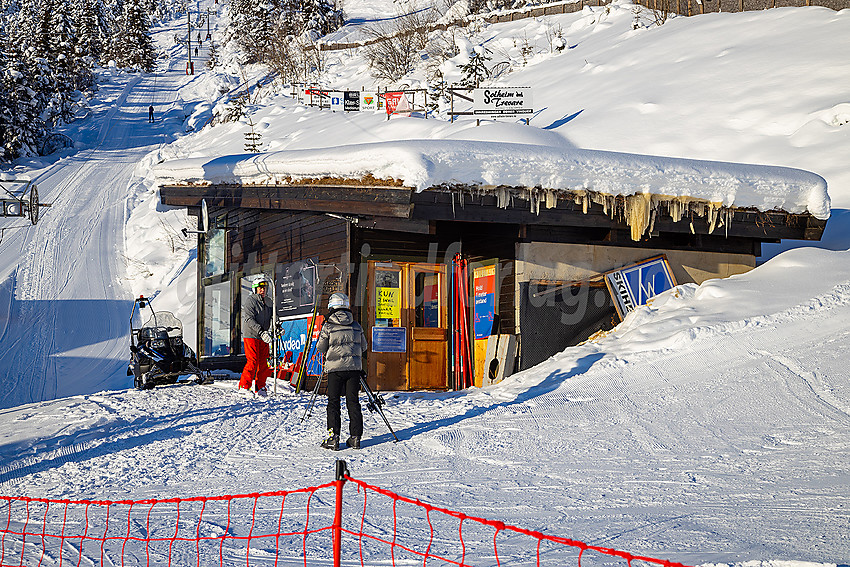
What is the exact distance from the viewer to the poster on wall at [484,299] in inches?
452

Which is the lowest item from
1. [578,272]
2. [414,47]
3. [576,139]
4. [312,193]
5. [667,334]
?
[667,334]

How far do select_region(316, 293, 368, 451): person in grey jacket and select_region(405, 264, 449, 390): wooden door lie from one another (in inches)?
157

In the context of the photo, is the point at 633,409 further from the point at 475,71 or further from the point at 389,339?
the point at 475,71

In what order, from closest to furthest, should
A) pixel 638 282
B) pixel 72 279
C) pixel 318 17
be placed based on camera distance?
pixel 638 282
pixel 72 279
pixel 318 17

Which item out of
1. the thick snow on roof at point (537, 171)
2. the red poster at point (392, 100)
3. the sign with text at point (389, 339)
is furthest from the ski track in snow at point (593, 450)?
the red poster at point (392, 100)

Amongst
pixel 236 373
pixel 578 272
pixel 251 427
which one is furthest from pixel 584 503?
pixel 236 373

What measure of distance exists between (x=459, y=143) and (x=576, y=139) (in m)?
11.3

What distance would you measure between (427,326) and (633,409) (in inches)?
169

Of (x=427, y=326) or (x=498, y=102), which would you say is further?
(x=498, y=102)

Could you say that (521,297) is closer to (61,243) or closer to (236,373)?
(236,373)

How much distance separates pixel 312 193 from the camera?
1055 centimetres

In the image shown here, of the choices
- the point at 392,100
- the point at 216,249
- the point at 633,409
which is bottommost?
the point at 633,409

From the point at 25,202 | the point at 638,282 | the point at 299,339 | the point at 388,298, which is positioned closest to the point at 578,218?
the point at 638,282

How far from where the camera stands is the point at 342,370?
7457 mm
